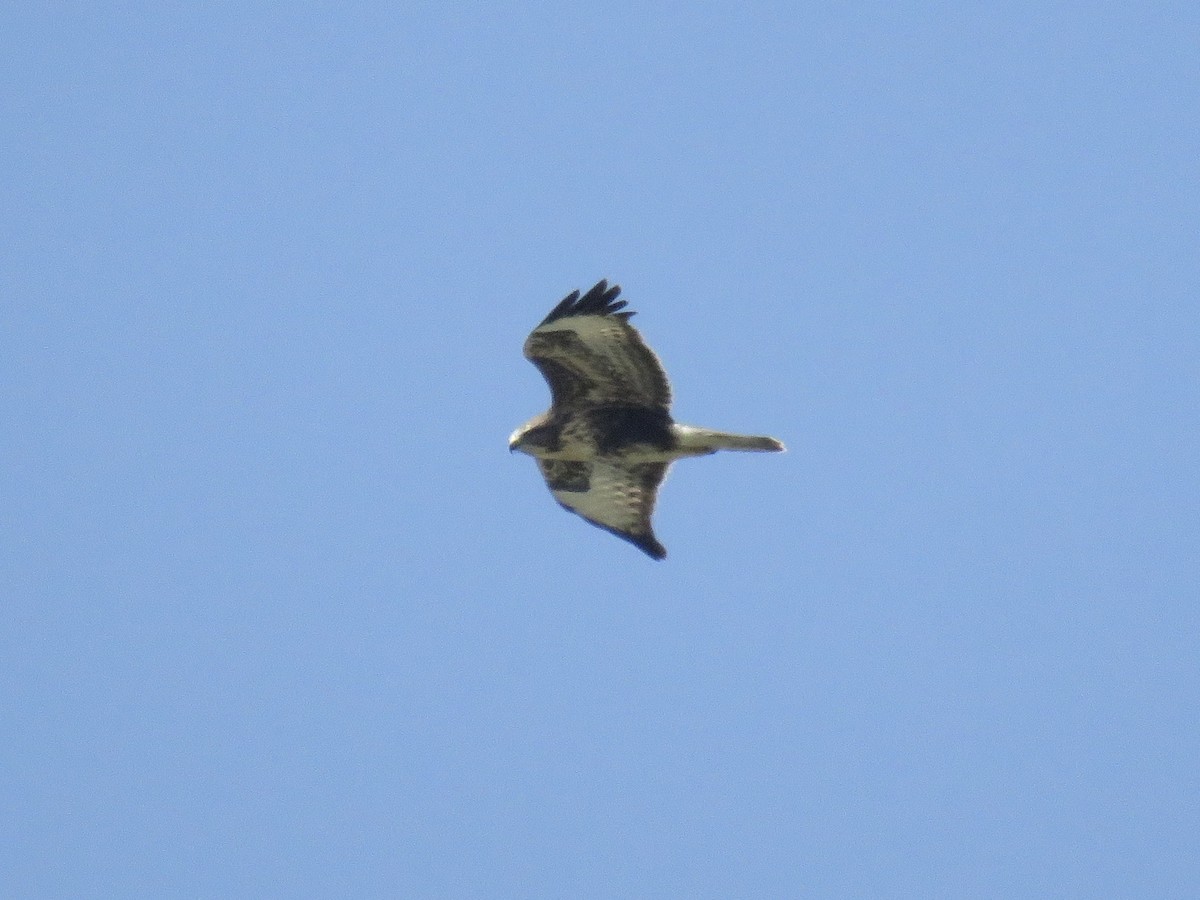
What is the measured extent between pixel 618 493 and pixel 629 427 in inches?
28.5

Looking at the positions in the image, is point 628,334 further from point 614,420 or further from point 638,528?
point 638,528

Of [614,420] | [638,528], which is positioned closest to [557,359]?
[614,420]

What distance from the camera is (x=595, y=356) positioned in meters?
13.0

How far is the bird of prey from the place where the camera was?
1283 centimetres

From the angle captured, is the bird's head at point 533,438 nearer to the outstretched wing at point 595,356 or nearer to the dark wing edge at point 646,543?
the outstretched wing at point 595,356

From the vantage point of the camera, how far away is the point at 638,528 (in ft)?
45.2

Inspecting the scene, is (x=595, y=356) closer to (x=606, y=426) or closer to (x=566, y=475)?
(x=606, y=426)

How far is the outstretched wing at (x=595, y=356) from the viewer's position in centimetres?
1272

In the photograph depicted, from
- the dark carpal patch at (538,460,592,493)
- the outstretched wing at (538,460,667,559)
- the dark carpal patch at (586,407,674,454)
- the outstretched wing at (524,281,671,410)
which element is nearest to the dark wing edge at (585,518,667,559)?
the outstretched wing at (538,460,667,559)

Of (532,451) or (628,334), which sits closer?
(628,334)

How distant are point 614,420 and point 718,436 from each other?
0.79 meters

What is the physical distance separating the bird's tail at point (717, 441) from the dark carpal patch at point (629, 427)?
0.10 meters

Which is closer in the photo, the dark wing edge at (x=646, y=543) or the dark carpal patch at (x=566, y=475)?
the dark wing edge at (x=646, y=543)

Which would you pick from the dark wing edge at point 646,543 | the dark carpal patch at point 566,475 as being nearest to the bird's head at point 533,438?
the dark carpal patch at point 566,475
